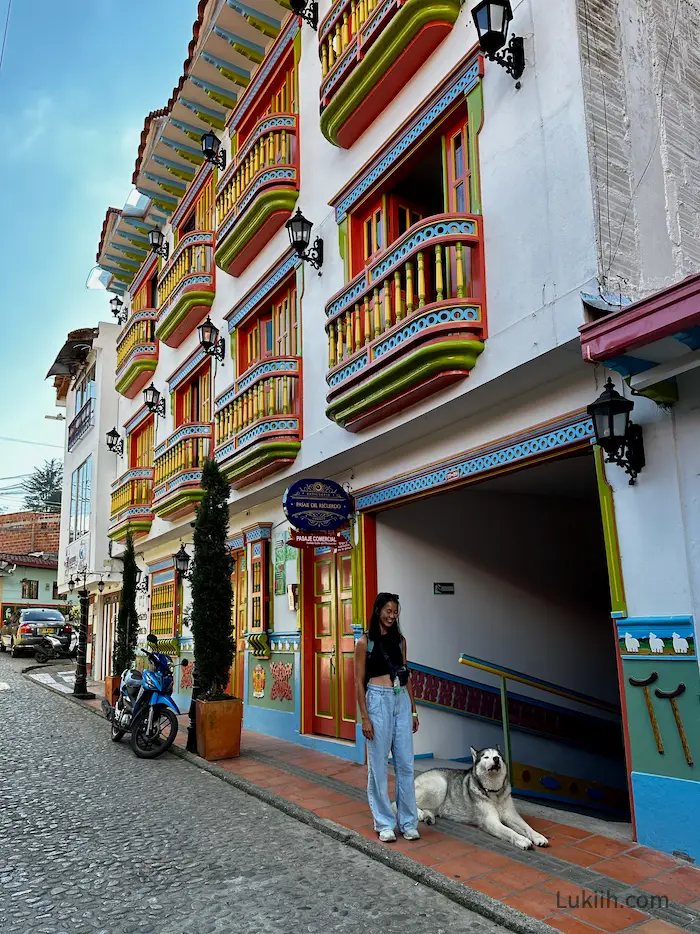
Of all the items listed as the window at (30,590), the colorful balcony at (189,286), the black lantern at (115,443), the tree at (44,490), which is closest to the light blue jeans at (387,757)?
the colorful balcony at (189,286)

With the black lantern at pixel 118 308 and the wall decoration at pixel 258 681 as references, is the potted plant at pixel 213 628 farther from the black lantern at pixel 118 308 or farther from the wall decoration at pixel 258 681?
the black lantern at pixel 118 308

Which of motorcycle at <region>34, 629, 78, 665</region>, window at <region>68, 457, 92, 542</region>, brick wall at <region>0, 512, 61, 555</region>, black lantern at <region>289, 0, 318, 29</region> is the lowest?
motorcycle at <region>34, 629, 78, 665</region>

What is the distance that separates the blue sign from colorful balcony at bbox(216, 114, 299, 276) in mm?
4196

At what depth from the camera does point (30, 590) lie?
134 ft

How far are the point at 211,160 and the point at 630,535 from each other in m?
11.1

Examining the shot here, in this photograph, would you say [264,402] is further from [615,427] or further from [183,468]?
[615,427]

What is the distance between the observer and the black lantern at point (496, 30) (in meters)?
5.96

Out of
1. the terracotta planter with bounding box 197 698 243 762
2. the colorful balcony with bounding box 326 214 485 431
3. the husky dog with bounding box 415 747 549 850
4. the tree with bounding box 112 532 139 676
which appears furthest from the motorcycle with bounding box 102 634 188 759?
the tree with bounding box 112 532 139 676

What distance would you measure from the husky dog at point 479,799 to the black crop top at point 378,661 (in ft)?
3.03

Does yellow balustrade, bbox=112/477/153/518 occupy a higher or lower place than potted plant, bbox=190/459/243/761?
higher

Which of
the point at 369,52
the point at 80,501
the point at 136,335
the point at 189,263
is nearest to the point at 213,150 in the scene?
the point at 189,263

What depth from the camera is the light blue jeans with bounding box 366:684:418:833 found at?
18.4 feet

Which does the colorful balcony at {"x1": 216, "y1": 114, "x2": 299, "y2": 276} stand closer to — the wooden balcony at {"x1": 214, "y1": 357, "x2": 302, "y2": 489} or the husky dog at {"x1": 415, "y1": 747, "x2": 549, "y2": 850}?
the wooden balcony at {"x1": 214, "y1": 357, "x2": 302, "y2": 489}

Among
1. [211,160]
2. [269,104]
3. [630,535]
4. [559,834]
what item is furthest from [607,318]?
[211,160]
